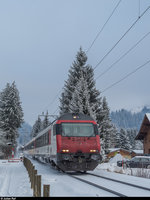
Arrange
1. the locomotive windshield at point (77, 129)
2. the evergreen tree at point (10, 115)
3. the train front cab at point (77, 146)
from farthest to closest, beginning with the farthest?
the evergreen tree at point (10, 115) → the locomotive windshield at point (77, 129) → the train front cab at point (77, 146)

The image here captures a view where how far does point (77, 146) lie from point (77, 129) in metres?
1.08

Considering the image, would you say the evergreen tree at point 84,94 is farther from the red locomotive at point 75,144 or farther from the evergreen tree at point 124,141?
the evergreen tree at point 124,141

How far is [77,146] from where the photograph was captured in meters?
15.0

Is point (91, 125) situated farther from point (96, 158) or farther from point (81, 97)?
point (81, 97)

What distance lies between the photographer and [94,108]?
30.1 m

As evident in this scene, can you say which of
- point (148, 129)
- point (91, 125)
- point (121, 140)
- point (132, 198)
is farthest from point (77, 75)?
point (121, 140)

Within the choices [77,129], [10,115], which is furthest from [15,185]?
[10,115]

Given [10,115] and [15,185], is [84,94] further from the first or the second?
[10,115]

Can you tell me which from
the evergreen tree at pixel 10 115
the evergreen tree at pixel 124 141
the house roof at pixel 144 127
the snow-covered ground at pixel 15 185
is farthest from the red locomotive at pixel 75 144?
the evergreen tree at pixel 124 141

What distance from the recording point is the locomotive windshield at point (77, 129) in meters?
15.4

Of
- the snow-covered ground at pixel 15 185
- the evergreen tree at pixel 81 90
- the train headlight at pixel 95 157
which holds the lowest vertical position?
the snow-covered ground at pixel 15 185

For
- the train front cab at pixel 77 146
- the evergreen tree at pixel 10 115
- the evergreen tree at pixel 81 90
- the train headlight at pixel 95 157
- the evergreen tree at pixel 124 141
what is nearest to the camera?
the train front cab at pixel 77 146

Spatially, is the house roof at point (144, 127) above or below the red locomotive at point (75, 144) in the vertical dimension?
above

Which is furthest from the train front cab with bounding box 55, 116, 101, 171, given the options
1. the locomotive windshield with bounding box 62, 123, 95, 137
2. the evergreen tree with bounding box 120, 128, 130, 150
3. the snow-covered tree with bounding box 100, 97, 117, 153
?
the evergreen tree with bounding box 120, 128, 130, 150
